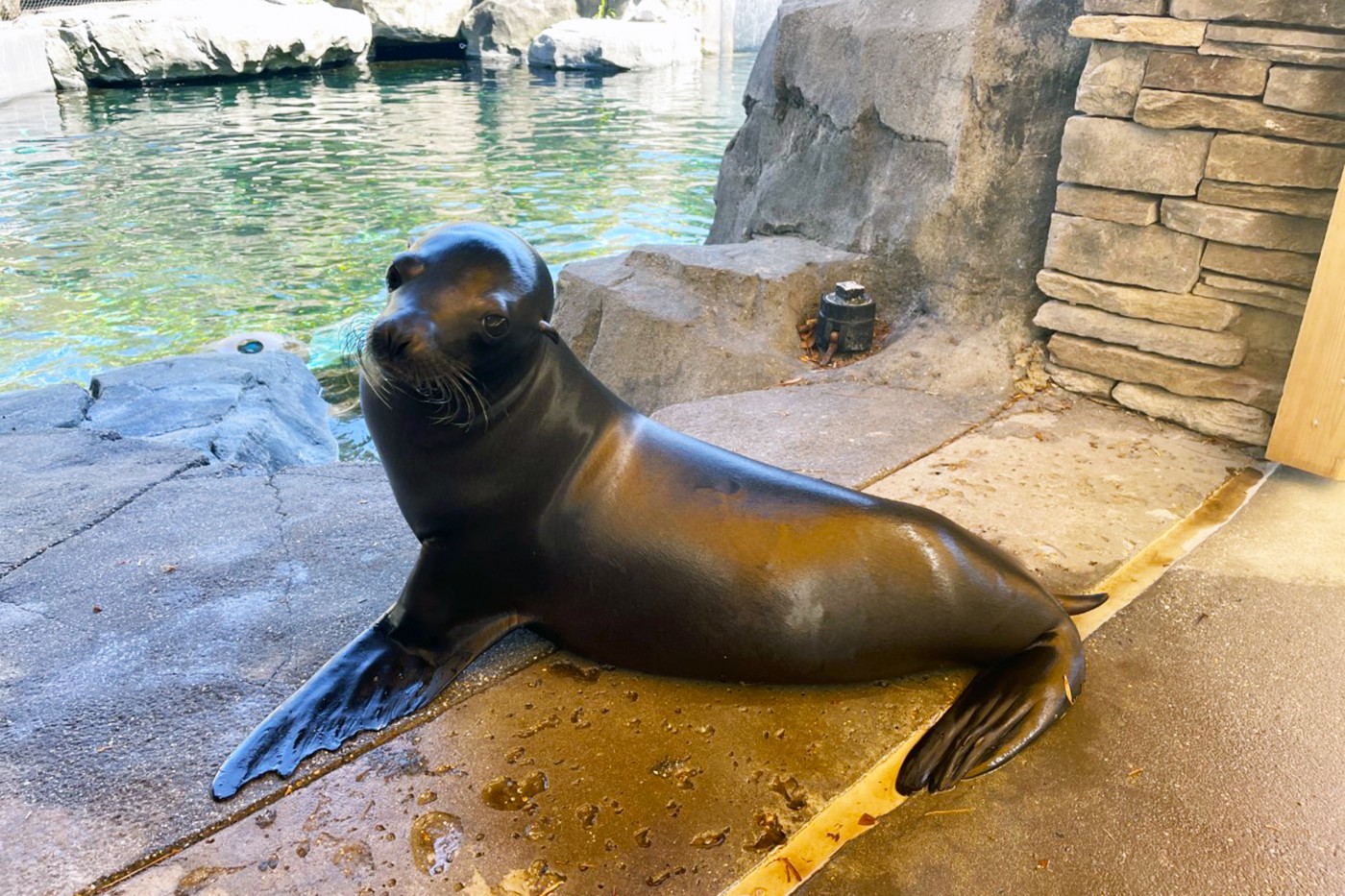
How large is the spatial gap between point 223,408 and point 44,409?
2.71 feet

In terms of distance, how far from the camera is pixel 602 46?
2264 centimetres

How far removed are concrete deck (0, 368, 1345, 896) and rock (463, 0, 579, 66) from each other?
78.6 feet

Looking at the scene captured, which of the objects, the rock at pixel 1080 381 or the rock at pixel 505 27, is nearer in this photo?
the rock at pixel 1080 381

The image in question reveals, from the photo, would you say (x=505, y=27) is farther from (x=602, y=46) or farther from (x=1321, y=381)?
(x=1321, y=381)

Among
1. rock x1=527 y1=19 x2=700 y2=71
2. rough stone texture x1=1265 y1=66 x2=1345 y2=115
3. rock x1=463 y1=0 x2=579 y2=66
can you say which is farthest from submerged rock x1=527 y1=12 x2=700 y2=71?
rough stone texture x1=1265 y1=66 x2=1345 y2=115

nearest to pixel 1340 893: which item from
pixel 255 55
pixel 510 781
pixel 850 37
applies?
pixel 510 781

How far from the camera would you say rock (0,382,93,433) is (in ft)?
16.3

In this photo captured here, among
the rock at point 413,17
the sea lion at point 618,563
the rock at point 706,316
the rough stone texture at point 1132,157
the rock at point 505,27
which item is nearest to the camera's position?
the sea lion at point 618,563

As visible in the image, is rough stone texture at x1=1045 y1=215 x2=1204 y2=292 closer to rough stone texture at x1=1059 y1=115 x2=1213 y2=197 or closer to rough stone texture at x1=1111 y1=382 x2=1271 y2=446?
rough stone texture at x1=1059 y1=115 x2=1213 y2=197

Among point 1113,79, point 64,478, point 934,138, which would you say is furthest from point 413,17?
point 1113,79

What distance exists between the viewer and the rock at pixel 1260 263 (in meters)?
3.38

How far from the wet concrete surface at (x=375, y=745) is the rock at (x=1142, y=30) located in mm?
1544

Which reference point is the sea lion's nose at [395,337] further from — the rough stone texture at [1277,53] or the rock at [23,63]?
the rock at [23,63]

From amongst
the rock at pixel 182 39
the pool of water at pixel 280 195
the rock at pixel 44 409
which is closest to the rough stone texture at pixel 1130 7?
the rock at pixel 44 409
